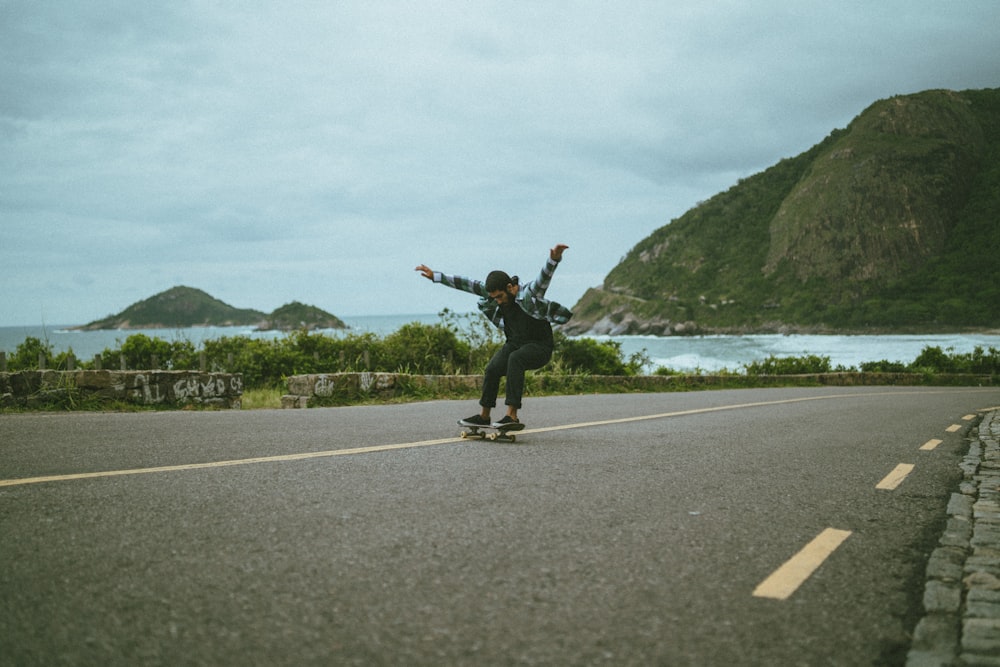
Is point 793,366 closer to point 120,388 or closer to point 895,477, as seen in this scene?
point 895,477

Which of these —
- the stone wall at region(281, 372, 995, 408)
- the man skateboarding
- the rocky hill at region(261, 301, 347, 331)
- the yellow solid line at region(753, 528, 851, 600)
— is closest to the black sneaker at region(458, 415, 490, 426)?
the man skateboarding

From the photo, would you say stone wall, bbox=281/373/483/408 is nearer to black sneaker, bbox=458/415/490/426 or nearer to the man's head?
black sneaker, bbox=458/415/490/426

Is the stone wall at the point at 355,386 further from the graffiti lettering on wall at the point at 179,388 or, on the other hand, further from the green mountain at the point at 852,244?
the green mountain at the point at 852,244

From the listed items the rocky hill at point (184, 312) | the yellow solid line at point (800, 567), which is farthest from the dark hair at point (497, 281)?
the rocky hill at point (184, 312)

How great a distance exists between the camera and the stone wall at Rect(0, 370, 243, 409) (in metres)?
10.2

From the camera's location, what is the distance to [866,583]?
306cm

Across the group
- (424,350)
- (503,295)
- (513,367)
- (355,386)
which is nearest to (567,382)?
(424,350)

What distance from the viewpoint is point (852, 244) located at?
117m

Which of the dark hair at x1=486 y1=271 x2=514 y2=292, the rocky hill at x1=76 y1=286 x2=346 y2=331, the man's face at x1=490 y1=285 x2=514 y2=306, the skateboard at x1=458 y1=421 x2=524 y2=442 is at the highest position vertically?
the rocky hill at x1=76 y1=286 x2=346 y2=331

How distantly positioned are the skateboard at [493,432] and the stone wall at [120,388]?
6309 mm

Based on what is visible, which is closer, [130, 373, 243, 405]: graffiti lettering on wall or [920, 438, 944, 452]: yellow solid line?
[920, 438, 944, 452]: yellow solid line

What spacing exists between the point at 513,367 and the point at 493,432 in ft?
2.37

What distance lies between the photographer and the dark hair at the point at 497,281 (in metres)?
6.94

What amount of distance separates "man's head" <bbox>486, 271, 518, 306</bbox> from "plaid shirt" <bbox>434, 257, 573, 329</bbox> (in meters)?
0.08
